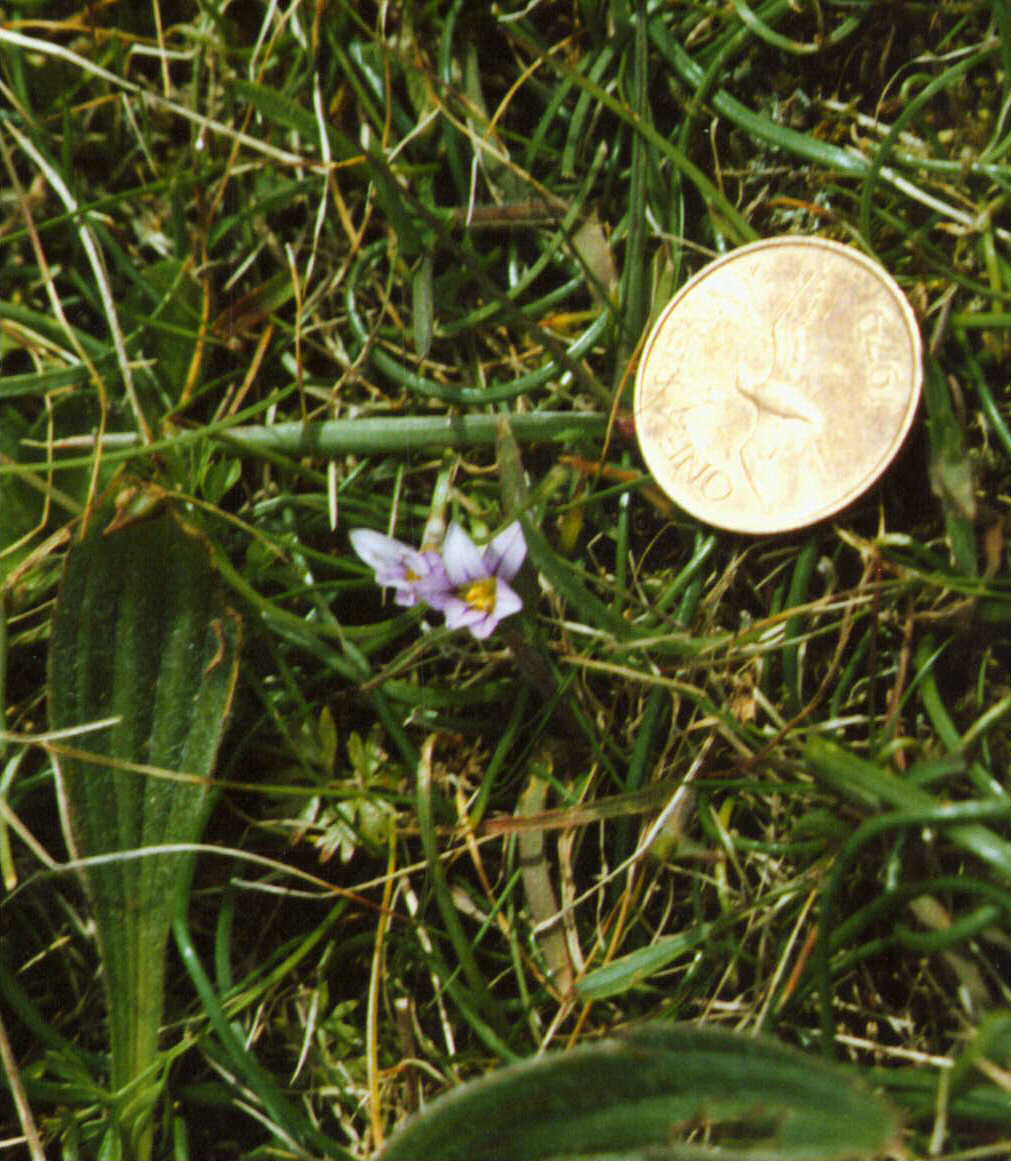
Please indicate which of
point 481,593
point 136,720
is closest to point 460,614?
point 481,593

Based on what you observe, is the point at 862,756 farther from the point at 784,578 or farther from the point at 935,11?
the point at 935,11

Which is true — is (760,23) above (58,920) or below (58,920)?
above

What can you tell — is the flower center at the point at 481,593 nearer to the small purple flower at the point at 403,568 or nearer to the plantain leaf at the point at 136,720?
the small purple flower at the point at 403,568

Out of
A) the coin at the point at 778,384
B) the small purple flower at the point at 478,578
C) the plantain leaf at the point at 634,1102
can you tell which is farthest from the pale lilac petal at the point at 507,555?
the plantain leaf at the point at 634,1102

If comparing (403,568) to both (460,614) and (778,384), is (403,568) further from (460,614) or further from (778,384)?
(778,384)

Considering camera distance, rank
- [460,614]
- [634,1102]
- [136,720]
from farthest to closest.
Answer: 1. [136,720]
2. [460,614]
3. [634,1102]

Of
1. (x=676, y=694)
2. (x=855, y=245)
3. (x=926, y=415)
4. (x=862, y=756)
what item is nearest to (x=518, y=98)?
(x=855, y=245)
